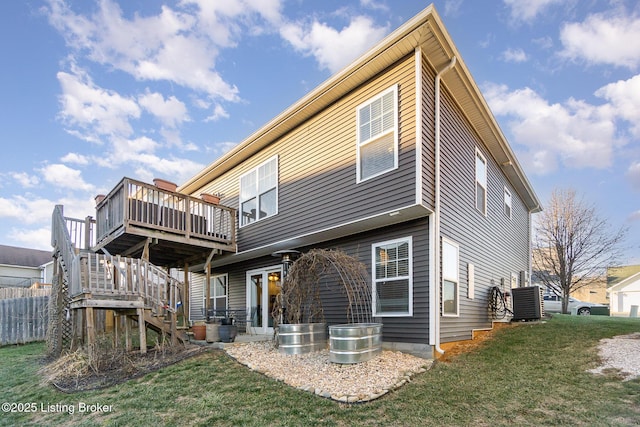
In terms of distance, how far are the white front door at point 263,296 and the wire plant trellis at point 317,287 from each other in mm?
2503

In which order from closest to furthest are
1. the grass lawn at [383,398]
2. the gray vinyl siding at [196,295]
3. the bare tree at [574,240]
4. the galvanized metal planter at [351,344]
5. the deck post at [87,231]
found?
the grass lawn at [383,398]
the galvanized metal planter at [351,344]
the deck post at [87,231]
the gray vinyl siding at [196,295]
the bare tree at [574,240]

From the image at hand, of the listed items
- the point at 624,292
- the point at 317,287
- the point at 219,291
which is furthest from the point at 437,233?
the point at 624,292

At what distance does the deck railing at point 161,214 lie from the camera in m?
9.20

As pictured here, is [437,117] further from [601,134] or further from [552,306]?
[601,134]

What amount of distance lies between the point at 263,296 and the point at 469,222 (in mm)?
6058

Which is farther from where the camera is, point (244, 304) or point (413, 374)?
point (244, 304)

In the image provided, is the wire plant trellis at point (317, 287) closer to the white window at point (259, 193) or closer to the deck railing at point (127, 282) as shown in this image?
the deck railing at point (127, 282)

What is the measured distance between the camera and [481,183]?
1062 cm

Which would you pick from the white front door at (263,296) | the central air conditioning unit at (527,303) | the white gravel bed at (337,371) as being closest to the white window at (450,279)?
the white gravel bed at (337,371)

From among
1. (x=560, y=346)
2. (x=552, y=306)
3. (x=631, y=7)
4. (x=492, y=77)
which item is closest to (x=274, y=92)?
(x=492, y=77)

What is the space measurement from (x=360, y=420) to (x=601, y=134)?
21.8 m

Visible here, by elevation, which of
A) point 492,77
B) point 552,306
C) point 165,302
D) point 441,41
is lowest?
point 552,306

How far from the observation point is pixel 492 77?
11.9m

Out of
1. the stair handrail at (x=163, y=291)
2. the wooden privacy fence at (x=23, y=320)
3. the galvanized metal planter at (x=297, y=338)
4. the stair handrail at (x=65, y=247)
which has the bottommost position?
the wooden privacy fence at (x=23, y=320)
